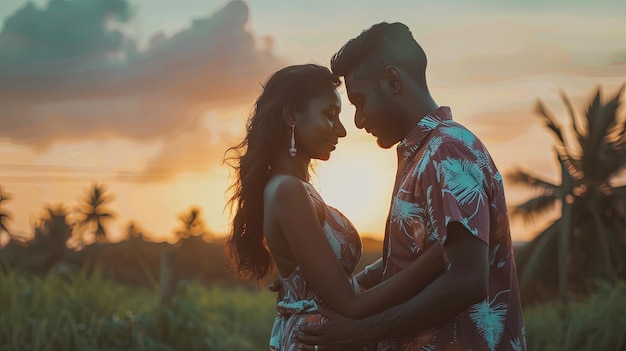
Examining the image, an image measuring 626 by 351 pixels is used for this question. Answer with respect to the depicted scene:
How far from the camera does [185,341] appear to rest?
9.99m

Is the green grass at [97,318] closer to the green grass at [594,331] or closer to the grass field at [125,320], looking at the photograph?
the grass field at [125,320]

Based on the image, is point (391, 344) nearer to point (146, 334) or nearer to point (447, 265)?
point (447, 265)

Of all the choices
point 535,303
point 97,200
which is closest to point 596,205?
point 535,303

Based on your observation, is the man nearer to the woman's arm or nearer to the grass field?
the woman's arm

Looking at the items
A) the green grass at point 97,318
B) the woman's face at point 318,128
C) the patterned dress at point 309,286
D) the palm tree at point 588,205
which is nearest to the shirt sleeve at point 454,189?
the patterned dress at point 309,286

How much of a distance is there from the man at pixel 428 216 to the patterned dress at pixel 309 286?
191 millimetres

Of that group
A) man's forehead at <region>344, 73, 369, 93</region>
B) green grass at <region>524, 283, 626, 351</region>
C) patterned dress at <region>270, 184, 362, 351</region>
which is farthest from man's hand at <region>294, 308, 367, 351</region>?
green grass at <region>524, 283, 626, 351</region>

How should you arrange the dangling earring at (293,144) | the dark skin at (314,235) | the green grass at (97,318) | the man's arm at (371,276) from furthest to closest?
the green grass at (97,318), the man's arm at (371,276), the dangling earring at (293,144), the dark skin at (314,235)

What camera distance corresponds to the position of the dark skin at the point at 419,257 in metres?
2.80

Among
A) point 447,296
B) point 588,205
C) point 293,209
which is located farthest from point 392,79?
point 588,205

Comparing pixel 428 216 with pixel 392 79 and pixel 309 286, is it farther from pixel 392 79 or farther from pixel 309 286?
pixel 309 286

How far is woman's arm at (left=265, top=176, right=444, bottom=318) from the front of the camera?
3.07m

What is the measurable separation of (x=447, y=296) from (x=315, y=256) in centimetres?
72

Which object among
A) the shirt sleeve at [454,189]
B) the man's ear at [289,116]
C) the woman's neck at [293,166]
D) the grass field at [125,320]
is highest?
the man's ear at [289,116]
